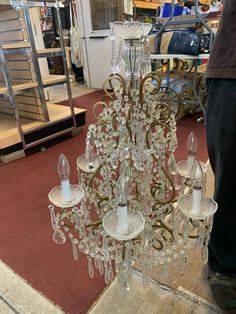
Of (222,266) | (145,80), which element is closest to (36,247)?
(222,266)

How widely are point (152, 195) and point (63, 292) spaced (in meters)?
0.54

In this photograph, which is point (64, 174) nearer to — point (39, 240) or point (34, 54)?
point (39, 240)

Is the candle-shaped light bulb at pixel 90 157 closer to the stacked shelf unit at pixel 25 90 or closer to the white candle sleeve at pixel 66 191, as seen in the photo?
the white candle sleeve at pixel 66 191

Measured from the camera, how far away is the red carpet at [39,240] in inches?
38.6

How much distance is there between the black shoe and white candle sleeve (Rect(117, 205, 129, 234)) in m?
0.53

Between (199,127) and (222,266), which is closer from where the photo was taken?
(222,266)

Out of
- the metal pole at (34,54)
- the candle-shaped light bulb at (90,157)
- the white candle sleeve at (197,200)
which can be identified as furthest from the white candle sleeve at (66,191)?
the metal pole at (34,54)

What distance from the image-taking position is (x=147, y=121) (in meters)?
0.63

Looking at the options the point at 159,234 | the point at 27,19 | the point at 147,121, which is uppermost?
the point at 27,19

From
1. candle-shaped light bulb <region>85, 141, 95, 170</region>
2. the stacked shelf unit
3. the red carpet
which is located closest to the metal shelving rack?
the stacked shelf unit

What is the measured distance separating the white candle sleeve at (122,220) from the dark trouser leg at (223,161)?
0.35 metres

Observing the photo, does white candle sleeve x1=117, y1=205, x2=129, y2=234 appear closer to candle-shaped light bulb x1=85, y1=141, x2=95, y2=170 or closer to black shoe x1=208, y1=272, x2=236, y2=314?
candle-shaped light bulb x1=85, y1=141, x2=95, y2=170

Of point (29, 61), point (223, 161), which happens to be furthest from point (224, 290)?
point (29, 61)

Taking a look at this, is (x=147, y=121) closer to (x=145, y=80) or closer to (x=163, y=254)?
(x=145, y=80)
